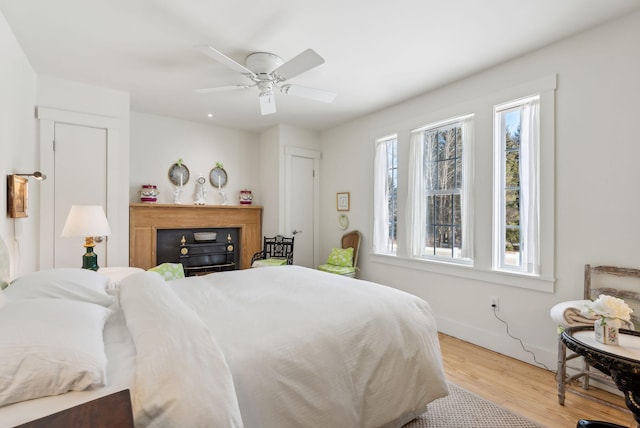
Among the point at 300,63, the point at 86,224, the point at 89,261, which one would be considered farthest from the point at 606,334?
the point at 89,261

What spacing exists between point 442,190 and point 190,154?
12.0ft

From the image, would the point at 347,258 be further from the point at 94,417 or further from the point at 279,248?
the point at 94,417

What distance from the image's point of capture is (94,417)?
0.69 metres

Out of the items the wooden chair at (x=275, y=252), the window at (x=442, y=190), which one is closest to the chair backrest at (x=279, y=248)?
the wooden chair at (x=275, y=252)

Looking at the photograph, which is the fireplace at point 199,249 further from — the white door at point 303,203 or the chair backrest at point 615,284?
the chair backrest at point 615,284

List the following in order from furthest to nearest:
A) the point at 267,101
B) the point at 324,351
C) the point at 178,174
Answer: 1. the point at 178,174
2. the point at 267,101
3. the point at 324,351

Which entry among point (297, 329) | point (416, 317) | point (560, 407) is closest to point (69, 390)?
point (297, 329)

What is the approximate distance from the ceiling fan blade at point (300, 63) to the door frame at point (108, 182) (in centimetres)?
226

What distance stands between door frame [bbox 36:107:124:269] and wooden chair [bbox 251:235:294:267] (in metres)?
1.75

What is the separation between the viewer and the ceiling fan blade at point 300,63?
2.15 metres

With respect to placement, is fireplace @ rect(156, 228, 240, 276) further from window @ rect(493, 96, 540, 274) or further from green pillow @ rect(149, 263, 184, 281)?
window @ rect(493, 96, 540, 274)

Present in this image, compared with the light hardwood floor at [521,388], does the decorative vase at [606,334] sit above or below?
above

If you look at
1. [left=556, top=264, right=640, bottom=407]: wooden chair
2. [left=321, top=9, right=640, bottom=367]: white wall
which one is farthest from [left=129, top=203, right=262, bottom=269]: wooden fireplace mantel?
[left=556, top=264, right=640, bottom=407]: wooden chair

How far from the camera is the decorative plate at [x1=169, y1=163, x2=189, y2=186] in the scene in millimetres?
4512
